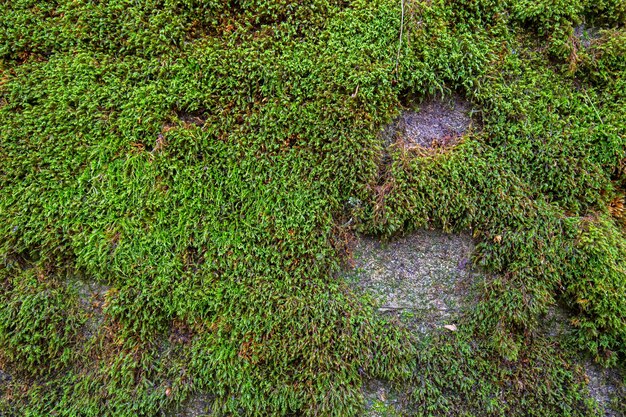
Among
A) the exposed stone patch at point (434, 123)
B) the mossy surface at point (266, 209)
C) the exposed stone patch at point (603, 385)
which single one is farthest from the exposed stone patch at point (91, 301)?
the exposed stone patch at point (603, 385)

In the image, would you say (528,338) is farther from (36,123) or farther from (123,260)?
(36,123)

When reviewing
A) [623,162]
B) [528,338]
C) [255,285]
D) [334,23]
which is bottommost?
[528,338]

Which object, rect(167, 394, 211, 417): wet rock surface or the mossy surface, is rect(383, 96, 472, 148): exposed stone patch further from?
rect(167, 394, 211, 417): wet rock surface

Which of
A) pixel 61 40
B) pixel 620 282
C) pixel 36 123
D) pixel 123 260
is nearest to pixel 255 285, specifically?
pixel 123 260

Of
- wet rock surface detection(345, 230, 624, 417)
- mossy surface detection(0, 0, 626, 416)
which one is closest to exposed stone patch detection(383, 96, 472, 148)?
mossy surface detection(0, 0, 626, 416)

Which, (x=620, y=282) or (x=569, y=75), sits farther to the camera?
(x=569, y=75)

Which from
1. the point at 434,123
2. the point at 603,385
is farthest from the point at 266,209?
the point at 603,385
